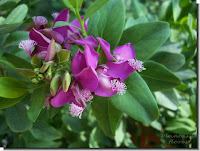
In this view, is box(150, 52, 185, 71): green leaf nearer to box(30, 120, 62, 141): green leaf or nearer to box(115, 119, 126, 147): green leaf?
box(115, 119, 126, 147): green leaf

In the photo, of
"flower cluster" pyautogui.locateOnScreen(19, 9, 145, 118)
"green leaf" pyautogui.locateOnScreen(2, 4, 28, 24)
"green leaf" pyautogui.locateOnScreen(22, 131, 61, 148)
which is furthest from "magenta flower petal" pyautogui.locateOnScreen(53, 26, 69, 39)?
"green leaf" pyautogui.locateOnScreen(22, 131, 61, 148)

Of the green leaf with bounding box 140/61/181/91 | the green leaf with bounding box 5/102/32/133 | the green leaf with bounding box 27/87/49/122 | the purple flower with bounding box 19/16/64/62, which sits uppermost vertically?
the purple flower with bounding box 19/16/64/62

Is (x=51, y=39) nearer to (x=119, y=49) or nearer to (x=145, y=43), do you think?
(x=119, y=49)

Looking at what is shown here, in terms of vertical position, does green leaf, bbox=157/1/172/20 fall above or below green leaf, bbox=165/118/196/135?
above

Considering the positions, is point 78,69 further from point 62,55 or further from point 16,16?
point 16,16

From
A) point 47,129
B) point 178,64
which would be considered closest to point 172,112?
point 178,64

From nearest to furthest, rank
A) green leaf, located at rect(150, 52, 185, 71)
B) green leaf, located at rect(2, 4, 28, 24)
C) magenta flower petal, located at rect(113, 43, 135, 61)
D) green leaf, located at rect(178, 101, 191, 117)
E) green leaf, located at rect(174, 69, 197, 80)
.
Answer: magenta flower petal, located at rect(113, 43, 135, 61)
green leaf, located at rect(2, 4, 28, 24)
green leaf, located at rect(150, 52, 185, 71)
green leaf, located at rect(174, 69, 197, 80)
green leaf, located at rect(178, 101, 191, 117)
